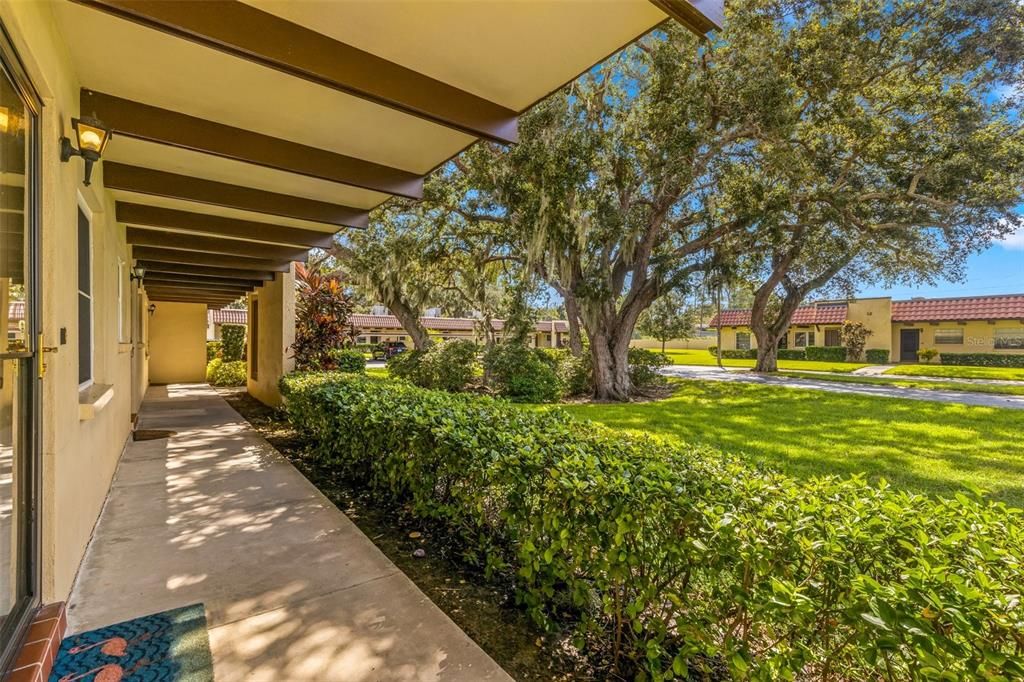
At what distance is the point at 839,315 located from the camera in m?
26.8

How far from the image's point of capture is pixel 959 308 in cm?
2398

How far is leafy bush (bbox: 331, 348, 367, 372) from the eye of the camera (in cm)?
866

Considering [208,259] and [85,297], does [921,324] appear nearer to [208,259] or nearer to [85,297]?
[208,259]

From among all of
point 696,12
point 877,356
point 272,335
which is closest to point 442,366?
point 272,335

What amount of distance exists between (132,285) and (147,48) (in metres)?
5.99

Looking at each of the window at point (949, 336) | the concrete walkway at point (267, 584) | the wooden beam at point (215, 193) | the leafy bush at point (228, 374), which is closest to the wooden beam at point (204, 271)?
the wooden beam at point (215, 193)

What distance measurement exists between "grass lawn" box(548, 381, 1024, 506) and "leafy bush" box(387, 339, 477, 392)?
292cm

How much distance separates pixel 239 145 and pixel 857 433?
27.5ft

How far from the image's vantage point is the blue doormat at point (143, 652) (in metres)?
1.99

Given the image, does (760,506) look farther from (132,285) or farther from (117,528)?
(132,285)

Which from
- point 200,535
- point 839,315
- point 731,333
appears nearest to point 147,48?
point 200,535

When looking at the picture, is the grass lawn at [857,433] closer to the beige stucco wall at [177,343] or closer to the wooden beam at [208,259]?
the wooden beam at [208,259]

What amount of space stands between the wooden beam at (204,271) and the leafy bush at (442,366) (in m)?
3.68

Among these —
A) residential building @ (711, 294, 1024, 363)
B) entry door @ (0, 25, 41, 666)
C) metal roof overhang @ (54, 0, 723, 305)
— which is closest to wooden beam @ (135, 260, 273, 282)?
metal roof overhang @ (54, 0, 723, 305)
